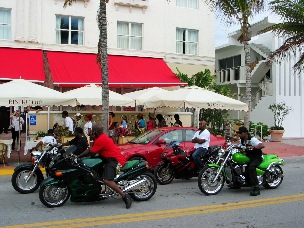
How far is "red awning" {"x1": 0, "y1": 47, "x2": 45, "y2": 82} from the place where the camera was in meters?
20.2

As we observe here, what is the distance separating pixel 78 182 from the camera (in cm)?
822

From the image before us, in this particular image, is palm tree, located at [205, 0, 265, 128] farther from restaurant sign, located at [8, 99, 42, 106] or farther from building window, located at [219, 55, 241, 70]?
building window, located at [219, 55, 241, 70]

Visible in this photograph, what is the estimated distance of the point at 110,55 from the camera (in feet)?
80.7

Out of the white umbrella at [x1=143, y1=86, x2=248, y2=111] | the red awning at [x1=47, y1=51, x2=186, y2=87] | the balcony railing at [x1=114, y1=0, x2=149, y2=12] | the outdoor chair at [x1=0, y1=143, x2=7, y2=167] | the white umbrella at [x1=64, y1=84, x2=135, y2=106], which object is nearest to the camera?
the outdoor chair at [x1=0, y1=143, x2=7, y2=167]

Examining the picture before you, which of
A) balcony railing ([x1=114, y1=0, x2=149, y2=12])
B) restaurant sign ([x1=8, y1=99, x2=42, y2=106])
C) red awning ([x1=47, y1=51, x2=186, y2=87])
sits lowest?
restaurant sign ([x1=8, y1=99, x2=42, y2=106])

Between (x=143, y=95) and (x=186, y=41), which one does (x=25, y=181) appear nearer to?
(x=143, y=95)

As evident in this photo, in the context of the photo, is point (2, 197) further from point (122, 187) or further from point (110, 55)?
point (110, 55)

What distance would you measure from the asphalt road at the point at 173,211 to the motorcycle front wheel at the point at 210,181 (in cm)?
16

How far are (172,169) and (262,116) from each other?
65.4ft

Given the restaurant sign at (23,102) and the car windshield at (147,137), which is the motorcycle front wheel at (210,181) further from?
the restaurant sign at (23,102)

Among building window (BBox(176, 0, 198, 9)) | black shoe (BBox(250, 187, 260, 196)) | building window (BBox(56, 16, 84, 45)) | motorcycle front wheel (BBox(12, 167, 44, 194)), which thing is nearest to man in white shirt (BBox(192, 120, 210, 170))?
black shoe (BBox(250, 187, 260, 196))

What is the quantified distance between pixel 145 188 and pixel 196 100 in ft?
29.1

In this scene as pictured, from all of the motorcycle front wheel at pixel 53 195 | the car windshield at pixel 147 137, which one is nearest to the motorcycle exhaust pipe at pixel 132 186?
the motorcycle front wheel at pixel 53 195

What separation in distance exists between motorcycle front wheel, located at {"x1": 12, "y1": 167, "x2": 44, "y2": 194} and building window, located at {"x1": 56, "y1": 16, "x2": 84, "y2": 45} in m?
14.9
